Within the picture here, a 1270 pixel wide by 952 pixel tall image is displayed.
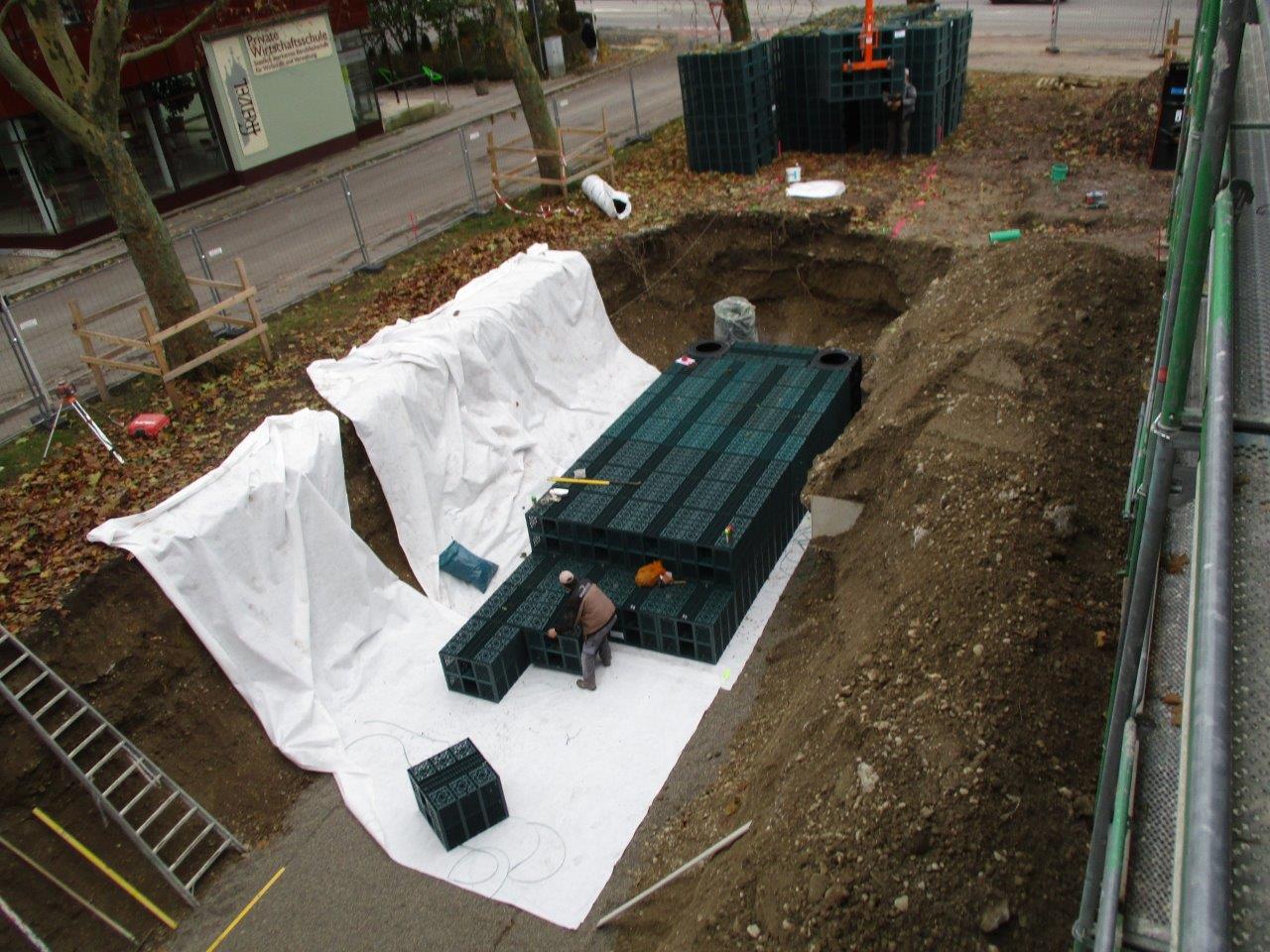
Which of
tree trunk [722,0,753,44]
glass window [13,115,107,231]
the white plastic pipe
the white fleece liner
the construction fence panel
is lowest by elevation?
the white fleece liner

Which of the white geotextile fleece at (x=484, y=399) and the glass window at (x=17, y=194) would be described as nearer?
the white geotextile fleece at (x=484, y=399)

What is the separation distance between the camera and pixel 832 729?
26.3 ft

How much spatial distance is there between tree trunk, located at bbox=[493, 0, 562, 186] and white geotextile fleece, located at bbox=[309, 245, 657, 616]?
4.36 metres

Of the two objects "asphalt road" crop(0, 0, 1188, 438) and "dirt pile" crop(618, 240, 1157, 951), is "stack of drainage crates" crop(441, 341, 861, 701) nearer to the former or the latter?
"dirt pile" crop(618, 240, 1157, 951)

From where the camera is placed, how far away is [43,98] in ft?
38.8

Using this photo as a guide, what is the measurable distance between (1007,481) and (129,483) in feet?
32.4

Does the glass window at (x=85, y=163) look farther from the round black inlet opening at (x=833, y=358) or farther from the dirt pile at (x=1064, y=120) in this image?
the dirt pile at (x=1064, y=120)

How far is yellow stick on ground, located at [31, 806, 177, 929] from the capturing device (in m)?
8.77

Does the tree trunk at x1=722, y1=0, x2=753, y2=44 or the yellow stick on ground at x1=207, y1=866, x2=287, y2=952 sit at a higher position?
the tree trunk at x1=722, y1=0, x2=753, y2=44

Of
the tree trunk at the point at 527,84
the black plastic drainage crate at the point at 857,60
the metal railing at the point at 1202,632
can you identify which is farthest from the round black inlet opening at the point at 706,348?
the metal railing at the point at 1202,632

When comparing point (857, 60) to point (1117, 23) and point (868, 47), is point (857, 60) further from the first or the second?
point (1117, 23)

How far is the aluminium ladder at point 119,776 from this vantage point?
29.2 feet

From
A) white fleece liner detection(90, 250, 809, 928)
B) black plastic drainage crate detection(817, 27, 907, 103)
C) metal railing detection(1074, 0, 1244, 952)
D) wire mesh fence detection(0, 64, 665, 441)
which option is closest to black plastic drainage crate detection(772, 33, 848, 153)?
black plastic drainage crate detection(817, 27, 907, 103)

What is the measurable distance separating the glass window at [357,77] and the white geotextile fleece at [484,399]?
15.0 m
